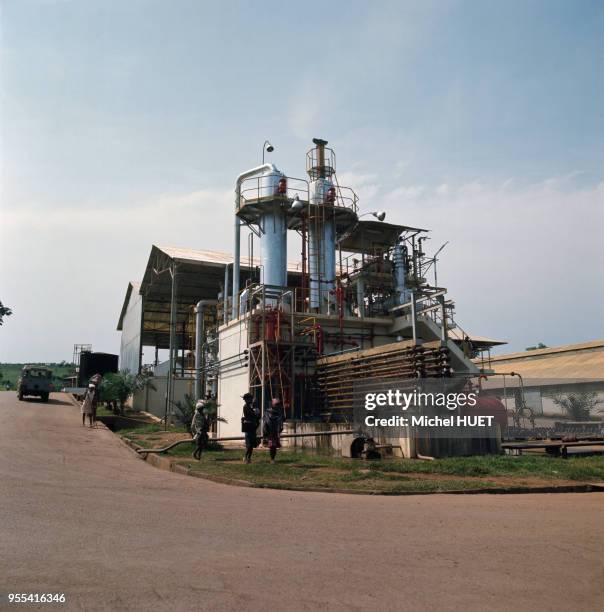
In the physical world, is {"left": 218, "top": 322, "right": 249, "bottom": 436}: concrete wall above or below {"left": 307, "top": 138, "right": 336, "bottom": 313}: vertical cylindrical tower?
below

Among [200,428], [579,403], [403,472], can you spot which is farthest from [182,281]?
[403,472]

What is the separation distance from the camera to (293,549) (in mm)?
5891

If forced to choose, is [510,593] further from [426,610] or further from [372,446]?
[372,446]

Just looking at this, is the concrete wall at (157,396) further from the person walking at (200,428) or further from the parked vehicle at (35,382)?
the person walking at (200,428)

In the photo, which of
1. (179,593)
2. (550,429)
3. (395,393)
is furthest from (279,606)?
(550,429)

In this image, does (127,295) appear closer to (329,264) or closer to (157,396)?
(157,396)

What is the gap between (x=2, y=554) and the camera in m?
5.45

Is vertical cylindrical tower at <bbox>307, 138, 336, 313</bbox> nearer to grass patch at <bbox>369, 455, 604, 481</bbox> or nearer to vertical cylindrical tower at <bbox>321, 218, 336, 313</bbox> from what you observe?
vertical cylindrical tower at <bbox>321, 218, 336, 313</bbox>

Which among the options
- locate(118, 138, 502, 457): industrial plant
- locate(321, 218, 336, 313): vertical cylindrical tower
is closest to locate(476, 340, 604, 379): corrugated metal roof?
locate(118, 138, 502, 457): industrial plant

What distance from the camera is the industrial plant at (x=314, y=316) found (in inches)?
712

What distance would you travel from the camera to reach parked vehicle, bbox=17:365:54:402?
3428cm

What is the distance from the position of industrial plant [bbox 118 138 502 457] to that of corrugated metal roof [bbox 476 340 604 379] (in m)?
7.69

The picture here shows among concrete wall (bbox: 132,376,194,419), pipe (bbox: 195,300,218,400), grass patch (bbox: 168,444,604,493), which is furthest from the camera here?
concrete wall (bbox: 132,376,194,419)

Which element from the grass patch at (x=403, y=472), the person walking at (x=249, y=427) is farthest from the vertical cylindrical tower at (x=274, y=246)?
the grass patch at (x=403, y=472)
